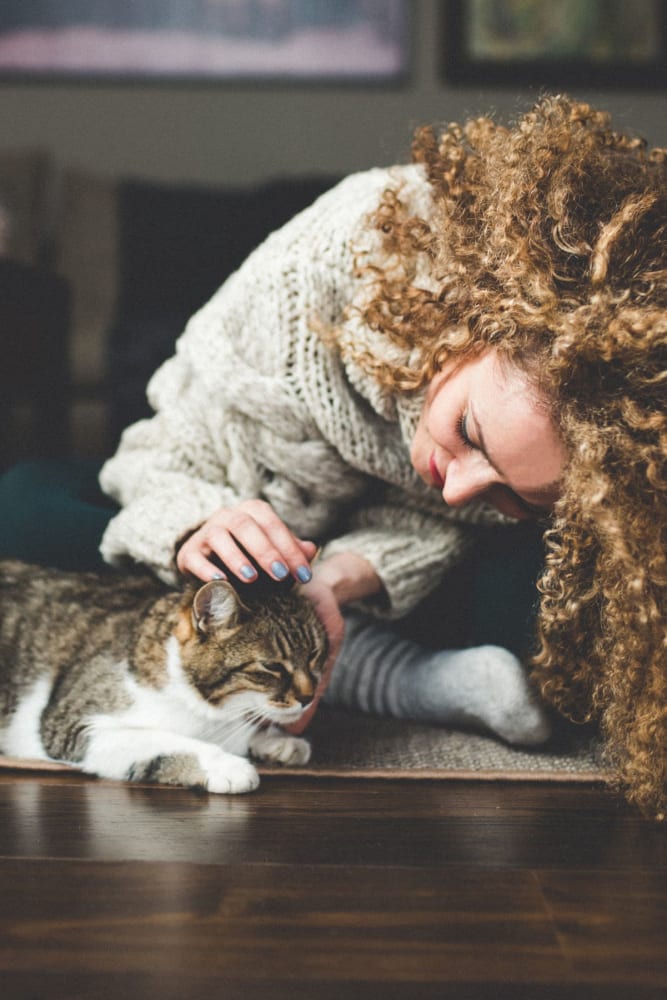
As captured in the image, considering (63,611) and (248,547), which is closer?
(248,547)

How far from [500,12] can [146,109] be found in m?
1.15

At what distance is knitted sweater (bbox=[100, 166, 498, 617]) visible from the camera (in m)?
1.18

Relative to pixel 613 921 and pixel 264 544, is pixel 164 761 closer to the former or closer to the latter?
pixel 264 544

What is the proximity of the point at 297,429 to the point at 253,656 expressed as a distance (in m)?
0.32

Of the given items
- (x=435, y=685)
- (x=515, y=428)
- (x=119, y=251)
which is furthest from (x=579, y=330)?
(x=119, y=251)

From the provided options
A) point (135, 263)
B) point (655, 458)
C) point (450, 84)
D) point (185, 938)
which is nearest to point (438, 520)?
point (655, 458)

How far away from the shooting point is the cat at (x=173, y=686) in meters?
1.04

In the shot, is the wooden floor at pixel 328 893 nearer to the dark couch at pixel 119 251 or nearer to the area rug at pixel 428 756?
the area rug at pixel 428 756

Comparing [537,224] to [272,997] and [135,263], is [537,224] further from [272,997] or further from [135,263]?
[135,263]

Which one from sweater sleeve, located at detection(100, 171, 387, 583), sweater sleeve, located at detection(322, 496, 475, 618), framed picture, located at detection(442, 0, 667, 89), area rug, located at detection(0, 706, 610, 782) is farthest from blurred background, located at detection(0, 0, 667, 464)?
area rug, located at detection(0, 706, 610, 782)

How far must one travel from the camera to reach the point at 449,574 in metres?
1.37

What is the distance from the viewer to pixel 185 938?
2.30 feet

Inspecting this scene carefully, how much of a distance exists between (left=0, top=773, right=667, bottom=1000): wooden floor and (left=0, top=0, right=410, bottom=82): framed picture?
98.7 inches

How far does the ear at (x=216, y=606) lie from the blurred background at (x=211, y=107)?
5.43 ft
